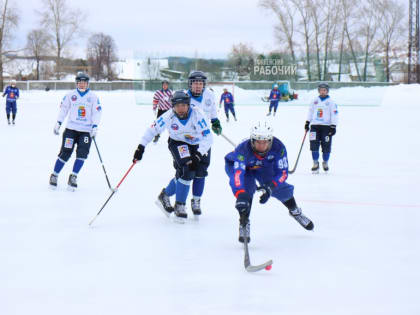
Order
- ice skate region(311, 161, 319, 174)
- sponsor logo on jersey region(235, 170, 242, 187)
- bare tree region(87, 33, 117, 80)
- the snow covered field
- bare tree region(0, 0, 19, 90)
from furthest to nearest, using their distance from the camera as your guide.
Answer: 1. bare tree region(87, 33, 117, 80)
2. bare tree region(0, 0, 19, 90)
3. ice skate region(311, 161, 319, 174)
4. sponsor logo on jersey region(235, 170, 242, 187)
5. the snow covered field

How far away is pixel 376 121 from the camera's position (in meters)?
16.5

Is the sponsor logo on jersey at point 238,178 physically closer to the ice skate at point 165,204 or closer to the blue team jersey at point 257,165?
the blue team jersey at point 257,165

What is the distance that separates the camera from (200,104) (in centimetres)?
562

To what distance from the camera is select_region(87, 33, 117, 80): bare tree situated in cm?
6172

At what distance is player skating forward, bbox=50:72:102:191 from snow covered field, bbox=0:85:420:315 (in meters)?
0.31

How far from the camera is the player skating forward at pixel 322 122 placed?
289 inches

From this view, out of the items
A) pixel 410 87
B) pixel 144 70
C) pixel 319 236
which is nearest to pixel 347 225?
Answer: pixel 319 236

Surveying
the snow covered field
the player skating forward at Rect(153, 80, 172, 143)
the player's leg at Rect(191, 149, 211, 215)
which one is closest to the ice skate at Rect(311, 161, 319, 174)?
the snow covered field

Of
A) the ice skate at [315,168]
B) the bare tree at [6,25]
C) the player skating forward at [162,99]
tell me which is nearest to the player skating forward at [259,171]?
the ice skate at [315,168]

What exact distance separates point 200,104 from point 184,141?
1165mm

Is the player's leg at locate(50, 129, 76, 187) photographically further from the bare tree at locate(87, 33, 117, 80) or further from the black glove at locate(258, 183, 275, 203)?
the bare tree at locate(87, 33, 117, 80)

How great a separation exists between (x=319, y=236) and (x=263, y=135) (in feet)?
3.47

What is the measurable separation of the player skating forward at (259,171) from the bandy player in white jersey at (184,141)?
0.62 meters

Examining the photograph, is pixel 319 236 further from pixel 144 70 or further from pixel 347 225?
pixel 144 70
